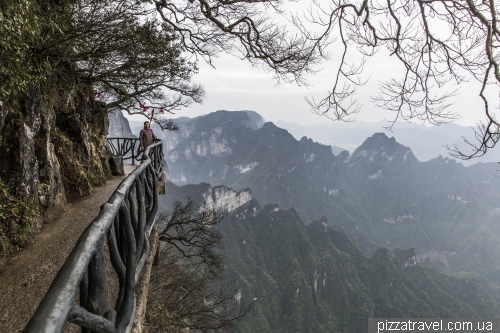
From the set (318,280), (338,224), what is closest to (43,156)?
(318,280)

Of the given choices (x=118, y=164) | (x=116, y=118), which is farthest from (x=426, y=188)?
(x=118, y=164)

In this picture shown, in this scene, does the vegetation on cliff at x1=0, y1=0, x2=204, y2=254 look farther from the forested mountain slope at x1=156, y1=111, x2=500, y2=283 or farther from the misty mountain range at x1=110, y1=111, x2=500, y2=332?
the forested mountain slope at x1=156, y1=111, x2=500, y2=283

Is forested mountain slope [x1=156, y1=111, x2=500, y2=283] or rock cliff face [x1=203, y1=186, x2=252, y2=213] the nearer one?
rock cliff face [x1=203, y1=186, x2=252, y2=213]

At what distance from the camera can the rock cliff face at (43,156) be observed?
371 cm

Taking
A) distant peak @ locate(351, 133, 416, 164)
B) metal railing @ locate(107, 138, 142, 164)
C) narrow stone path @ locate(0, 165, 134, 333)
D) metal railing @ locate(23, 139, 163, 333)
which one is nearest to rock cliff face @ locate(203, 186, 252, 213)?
metal railing @ locate(107, 138, 142, 164)

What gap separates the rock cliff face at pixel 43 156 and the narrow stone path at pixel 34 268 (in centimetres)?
24

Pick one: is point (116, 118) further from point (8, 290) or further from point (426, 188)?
point (426, 188)

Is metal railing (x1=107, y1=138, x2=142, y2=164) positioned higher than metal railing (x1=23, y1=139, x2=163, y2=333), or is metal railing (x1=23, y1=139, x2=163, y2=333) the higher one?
metal railing (x1=107, y1=138, x2=142, y2=164)

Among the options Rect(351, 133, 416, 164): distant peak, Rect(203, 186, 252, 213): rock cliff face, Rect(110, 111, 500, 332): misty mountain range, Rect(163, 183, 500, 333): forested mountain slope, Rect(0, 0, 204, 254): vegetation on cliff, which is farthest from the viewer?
Rect(351, 133, 416, 164): distant peak

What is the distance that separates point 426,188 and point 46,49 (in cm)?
18261

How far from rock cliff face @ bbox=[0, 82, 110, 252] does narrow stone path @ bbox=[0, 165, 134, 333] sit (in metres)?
0.24

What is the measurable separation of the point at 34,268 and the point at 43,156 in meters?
2.11

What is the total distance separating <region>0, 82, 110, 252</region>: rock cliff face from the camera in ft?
12.2

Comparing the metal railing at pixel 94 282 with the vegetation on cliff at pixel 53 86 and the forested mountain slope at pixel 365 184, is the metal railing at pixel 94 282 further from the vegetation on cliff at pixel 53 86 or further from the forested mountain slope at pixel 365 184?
the forested mountain slope at pixel 365 184
